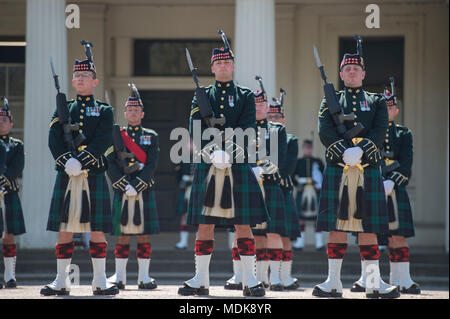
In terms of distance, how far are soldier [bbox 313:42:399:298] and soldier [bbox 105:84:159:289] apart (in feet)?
7.25

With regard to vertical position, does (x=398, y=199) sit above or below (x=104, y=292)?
above

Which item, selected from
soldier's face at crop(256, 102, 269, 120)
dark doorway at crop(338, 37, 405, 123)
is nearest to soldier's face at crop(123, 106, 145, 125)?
soldier's face at crop(256, 102, 269, 120)

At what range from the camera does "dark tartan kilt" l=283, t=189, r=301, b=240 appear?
33.2 ft

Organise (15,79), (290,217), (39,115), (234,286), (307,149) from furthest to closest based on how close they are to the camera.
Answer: (15,79) → (307,149) → (39,115) → (290,217) → (234,286)

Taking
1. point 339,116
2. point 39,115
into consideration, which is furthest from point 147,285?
point 39,115

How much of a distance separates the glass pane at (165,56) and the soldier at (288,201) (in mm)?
5683

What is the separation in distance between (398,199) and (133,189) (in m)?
2.46

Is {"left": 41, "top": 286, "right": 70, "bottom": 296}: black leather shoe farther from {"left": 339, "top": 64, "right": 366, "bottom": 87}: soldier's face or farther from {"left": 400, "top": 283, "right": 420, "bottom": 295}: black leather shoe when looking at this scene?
{"left": 400, "top": 283, "right": 420, "bottom": 295}: black leather shoe

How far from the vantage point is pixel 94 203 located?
802 centimetres

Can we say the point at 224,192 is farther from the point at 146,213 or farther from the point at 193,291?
the point at 146,213

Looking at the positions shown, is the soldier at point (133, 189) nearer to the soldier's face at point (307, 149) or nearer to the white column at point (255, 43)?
the white column at point (255, 43)

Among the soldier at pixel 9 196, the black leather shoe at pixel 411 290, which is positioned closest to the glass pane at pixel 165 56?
the soldier at pixel 9 196
